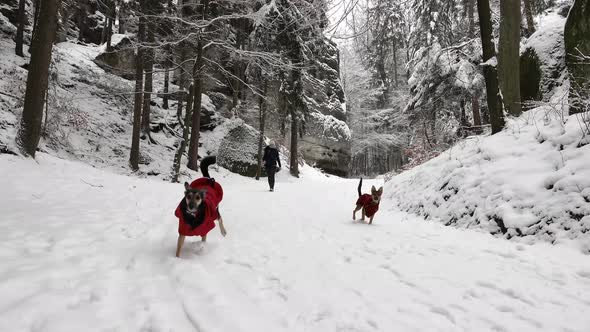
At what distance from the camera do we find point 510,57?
7996mm

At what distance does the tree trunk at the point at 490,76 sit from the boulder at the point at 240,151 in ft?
44.6

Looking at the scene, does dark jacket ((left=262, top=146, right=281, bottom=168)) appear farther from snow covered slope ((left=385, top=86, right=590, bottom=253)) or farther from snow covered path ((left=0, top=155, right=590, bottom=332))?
snow covered path ((left=0, top=155, right=590, bottom=332))

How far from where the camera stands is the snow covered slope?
456 centimetres

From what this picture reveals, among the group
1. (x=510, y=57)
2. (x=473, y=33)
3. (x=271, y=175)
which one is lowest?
(x=271, y=175)

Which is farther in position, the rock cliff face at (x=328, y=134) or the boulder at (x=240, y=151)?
the rock cliff face at (x=328, y=134)

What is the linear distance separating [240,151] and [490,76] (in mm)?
13949

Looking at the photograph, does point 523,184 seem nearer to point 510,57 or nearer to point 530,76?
point 510,57

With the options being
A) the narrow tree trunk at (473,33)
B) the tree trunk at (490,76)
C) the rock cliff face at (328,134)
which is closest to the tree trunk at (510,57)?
the tree trunk at (490,76)

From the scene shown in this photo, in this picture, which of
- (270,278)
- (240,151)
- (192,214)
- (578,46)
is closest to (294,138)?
(240,151)

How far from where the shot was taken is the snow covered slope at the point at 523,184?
15.0 ft

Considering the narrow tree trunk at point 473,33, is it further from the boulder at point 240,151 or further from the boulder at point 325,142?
the boulder at point 325,142

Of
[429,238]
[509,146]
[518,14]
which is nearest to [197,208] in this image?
[429,238]

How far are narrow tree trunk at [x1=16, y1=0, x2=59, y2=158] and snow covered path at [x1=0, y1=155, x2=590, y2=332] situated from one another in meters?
2.54

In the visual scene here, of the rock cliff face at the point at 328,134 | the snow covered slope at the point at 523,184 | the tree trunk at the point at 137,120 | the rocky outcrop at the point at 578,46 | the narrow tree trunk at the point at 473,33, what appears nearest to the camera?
the snow covered slope at the point at 523,184
